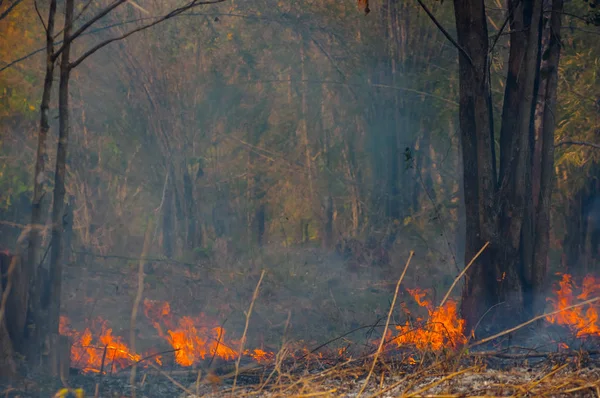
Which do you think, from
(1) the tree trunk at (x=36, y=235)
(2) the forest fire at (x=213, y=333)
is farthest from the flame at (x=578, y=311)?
(1) the tree trunk at (x=36, y=235)

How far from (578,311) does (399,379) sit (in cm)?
640

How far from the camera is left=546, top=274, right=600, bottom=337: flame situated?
9570 millimetres

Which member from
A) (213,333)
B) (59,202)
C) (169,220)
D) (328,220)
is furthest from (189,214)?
(59,202)

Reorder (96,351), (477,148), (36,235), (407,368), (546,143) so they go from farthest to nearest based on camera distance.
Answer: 1. (96,351)
2. (546,143)
3. (477,148)
4. (36,235)
5. (407,368)

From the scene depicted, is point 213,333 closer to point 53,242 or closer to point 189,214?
point 53,242

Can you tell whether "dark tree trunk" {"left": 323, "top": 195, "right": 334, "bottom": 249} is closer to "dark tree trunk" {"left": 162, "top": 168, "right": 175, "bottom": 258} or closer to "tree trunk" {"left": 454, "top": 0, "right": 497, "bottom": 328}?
"dark tree trunk" {"left": 162, "top": 168, "right": 175, "bottom": 258}

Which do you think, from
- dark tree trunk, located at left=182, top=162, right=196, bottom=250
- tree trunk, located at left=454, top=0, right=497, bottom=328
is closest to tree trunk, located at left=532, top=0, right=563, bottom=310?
tree trunk, located at left=454, top=0, right=497, bottom=328

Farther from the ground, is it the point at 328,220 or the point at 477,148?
the point at 477,148

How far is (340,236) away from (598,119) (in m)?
9.08

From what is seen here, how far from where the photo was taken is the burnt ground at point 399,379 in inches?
185

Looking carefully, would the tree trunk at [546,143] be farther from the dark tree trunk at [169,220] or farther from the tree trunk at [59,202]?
the dark tree trunk at [169,220]

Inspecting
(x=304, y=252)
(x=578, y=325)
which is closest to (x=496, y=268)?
(x=578, y=325)

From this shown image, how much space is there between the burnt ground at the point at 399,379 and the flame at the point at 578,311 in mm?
2183

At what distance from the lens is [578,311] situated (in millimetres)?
11211
